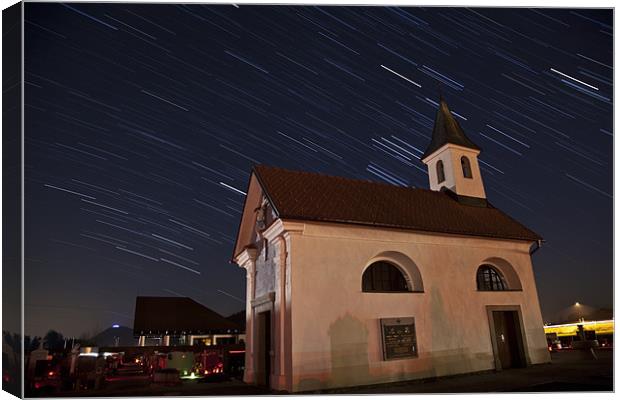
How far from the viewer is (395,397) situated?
863 centimetres

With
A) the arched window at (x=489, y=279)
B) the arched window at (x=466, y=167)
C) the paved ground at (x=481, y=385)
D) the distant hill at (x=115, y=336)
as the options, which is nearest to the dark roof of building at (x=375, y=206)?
the arched window at (x=489, y=279)

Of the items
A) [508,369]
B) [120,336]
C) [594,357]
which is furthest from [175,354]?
[594,357]

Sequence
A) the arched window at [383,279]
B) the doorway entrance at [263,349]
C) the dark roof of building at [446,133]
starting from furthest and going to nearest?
the dark roof of building at [446,133], the doorway entrance at [263,349], the arched window at [383,279]

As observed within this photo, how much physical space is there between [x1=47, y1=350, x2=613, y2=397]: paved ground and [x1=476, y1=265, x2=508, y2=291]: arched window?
2584 mm

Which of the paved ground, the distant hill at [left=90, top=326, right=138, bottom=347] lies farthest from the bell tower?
the distant hill at [left=90, top=326, right=138, bottom=347]

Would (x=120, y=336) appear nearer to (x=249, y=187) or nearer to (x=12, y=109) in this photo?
(x=249, y=187)

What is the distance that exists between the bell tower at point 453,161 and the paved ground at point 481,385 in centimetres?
670

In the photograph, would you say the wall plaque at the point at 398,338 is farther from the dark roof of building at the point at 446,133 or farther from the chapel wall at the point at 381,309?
the dark roof of building at the point at 446,133

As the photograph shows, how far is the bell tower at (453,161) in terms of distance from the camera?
16156 millimetres

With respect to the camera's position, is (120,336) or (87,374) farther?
(120,336)

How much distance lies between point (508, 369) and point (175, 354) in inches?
387

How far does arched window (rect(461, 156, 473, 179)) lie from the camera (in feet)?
54.1

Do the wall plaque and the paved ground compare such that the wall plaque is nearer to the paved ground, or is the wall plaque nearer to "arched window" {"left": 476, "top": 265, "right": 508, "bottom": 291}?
the paved ground

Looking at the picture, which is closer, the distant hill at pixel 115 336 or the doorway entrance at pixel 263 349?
the doorway entrance at pixel 263 349
